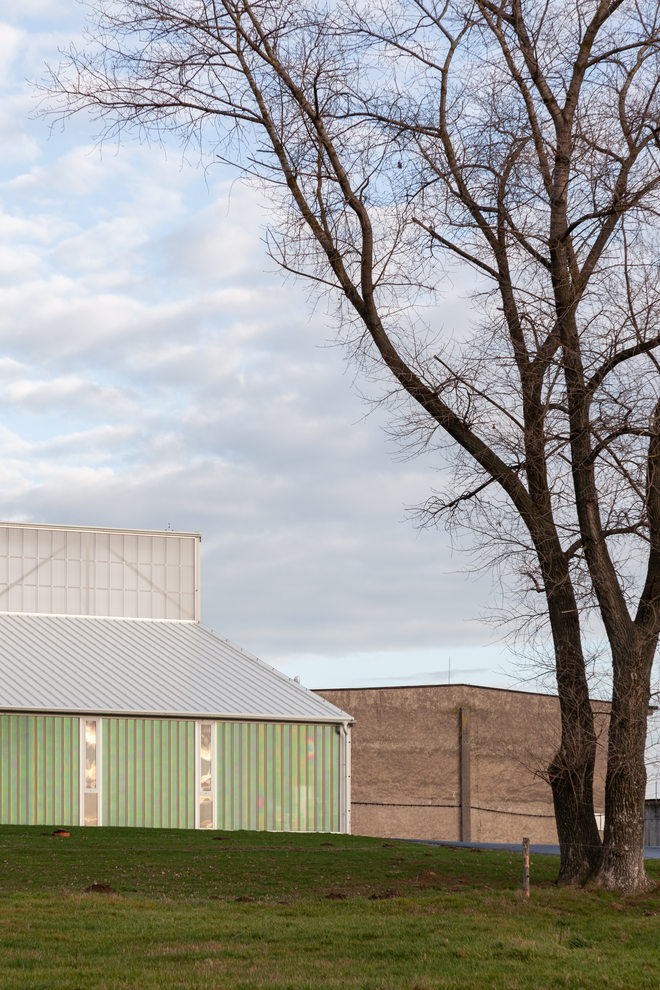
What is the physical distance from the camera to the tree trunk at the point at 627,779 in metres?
16.5

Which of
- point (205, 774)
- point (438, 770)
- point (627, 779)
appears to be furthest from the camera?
point (438, 770)

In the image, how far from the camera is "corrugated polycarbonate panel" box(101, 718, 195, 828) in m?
28.5

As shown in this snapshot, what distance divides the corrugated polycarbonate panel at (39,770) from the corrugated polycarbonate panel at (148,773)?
2.43ft

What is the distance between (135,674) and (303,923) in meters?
18.1

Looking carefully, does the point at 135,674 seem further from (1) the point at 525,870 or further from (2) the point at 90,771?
(1) the point at 525,870

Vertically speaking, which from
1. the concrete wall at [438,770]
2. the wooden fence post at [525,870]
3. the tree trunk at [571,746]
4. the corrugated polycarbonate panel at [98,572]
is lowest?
the concrete wall at [438,770]

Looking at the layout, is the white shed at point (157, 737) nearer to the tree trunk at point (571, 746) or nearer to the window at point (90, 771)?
the window at point (90, 771)

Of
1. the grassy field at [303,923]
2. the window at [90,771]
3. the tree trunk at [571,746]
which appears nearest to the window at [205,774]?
the window at [90,771]

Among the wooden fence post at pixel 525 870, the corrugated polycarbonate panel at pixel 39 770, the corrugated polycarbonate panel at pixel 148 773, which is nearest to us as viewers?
the wooden fence post at pixel 525 870

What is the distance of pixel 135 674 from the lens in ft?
101

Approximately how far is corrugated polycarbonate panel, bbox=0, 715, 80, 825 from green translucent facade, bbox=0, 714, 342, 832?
0.02 m

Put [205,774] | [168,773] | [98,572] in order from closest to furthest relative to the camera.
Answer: [168,773] < [205,774] < [98,572]

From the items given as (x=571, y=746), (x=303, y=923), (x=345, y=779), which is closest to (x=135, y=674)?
(x=345, y=779)

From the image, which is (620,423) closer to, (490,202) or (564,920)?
(490,202)
